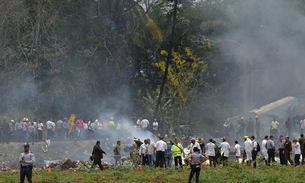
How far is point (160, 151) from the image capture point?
35344 millimetres

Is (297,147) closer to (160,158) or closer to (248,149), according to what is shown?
(248,149)

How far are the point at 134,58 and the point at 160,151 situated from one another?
29015 millimetres

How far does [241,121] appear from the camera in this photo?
52.4 m

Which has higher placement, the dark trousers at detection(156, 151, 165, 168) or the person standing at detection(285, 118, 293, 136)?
the person standing at detection(285, 118, 293, 136)

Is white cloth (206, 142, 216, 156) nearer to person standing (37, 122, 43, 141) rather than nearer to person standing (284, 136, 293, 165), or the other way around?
person standing (284, 136, 293, 165)

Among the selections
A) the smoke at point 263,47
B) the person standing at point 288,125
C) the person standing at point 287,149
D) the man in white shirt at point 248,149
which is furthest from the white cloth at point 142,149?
the smoke at point 263,47

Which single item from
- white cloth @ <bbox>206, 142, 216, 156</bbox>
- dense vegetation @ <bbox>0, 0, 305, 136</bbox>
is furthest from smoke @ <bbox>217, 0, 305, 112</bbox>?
white cloth @ <bbox>206, 142, 216, 156</bbox>

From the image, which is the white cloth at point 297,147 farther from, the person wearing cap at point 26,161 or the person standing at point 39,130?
the person standing at point 39,130

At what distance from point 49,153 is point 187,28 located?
20.8 meters

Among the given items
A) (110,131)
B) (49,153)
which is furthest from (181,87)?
(49,153)

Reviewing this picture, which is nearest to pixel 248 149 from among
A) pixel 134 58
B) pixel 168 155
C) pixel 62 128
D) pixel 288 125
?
pixel 168 155

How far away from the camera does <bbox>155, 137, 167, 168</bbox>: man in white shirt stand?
116 feet

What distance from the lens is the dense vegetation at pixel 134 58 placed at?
187ft

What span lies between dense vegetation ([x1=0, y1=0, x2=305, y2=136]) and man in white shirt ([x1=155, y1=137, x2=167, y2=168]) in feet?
68.0
